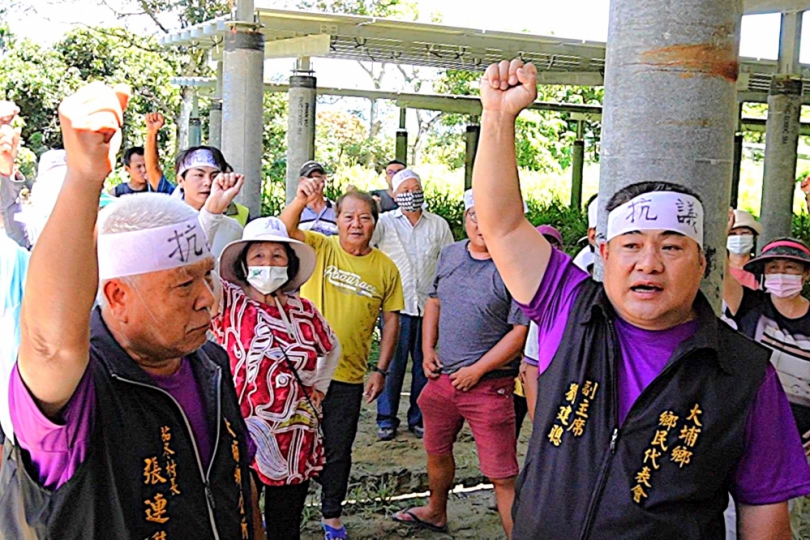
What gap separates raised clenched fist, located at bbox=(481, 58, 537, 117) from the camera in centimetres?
291

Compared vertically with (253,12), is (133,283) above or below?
below

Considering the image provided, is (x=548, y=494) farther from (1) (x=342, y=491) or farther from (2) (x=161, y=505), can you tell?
(1) (x=342, y=491)

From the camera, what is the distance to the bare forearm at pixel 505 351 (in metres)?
5.32

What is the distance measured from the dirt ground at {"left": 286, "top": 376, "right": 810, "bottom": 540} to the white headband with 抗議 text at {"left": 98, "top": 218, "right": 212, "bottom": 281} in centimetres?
372

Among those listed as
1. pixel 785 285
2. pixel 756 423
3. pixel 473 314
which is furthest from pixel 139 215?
pixel 785 285

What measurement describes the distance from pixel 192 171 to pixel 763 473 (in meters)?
4.21

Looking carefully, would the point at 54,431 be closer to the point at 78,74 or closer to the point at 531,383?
the point at 531,383

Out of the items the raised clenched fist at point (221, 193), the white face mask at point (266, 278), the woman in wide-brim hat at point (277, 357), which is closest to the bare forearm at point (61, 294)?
the woman in wide-brim hat at point (277, 357)

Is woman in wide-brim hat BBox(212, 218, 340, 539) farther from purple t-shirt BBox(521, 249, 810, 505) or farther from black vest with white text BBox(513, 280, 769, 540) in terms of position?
purple t-shirt BBox(521, 249, 810, 505)

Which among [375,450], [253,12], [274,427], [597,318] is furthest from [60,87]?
[597,318]

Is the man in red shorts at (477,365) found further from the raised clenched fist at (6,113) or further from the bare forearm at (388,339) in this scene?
the raised clenched fist at (6,113)

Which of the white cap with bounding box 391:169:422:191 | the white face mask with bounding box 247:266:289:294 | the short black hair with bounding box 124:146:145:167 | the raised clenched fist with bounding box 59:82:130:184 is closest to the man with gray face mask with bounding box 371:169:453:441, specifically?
the white cap with bounding box 391:169:422:191

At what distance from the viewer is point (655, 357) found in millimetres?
2766

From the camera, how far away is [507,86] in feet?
9.66
